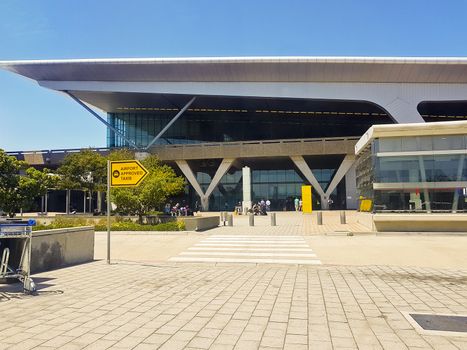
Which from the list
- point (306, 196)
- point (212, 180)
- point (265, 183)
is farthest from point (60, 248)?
point (265, 183)

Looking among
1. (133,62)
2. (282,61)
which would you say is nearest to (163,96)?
(133,62)

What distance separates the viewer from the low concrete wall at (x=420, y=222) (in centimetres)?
1900

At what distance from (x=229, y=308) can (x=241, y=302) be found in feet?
1.43

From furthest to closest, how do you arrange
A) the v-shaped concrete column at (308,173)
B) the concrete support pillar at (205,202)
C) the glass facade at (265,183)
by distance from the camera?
1. the glass facade at (265,183)
2. the concrete support pillar at (205,202)
3. the v-shaped concrete column at (308,173)

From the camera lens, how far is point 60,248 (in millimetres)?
10648

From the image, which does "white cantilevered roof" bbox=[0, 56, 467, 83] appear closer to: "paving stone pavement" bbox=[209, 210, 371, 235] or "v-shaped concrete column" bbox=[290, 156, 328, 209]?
"v-shaped concrete column" bbox=[290, 156, 328, 209]

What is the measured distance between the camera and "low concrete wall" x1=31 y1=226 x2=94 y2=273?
32.3ft

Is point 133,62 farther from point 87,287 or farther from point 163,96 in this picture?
point 87,287

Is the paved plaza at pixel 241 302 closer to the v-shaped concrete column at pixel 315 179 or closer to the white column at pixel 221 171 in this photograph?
the v-shaped concrete column at pixel 315 179

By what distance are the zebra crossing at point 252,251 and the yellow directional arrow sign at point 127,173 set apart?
2.83 metres

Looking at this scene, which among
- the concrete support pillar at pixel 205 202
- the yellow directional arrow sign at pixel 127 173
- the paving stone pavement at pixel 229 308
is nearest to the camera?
the paving stone pavement at pixel 229 308

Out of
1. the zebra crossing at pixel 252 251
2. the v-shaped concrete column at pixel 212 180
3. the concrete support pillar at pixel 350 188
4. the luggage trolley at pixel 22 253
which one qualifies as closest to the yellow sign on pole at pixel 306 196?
the concrete support pillar at pixel 350 188

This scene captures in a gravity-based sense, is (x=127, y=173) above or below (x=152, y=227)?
above

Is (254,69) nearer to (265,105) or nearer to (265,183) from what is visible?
(265,105)
